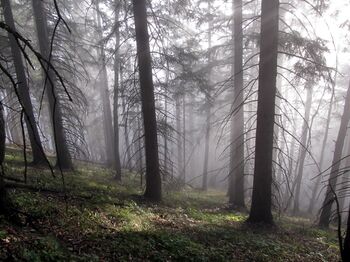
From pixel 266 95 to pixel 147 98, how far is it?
3.59 metres

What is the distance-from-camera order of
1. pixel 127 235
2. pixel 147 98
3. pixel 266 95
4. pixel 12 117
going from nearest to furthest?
pixel 127 235 → pixel 266 95 → pixel 147 98 → pixel 12 117

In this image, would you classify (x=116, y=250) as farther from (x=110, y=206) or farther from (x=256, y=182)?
(x=256, y=182)

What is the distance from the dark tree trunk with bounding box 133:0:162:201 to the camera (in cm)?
1047

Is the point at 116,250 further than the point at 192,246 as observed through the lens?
No

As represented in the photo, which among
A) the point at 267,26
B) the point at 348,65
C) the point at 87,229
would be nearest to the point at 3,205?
the point at 87,229

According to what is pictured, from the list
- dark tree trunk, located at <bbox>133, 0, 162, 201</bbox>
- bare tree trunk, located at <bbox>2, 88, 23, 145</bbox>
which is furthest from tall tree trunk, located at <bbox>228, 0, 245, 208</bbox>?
bare tree trunk, located at <bbox>2, 88, 23, 145</bbox>

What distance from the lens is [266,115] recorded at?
374 inches

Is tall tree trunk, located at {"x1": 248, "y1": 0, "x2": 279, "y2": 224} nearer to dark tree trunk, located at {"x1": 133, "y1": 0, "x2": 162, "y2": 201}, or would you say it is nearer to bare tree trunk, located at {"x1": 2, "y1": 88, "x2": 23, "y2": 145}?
dark tree trunk, located at {"x1": 133, "y1": 0, "x2": 162, "y2": 201}

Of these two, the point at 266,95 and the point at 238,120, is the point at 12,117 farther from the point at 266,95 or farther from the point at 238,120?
the point at 266,95

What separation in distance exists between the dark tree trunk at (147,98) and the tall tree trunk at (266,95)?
3244mm

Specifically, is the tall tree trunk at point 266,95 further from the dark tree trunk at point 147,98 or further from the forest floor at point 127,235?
the dark tree trunk at point 147,98

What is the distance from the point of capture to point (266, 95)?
9.45 m

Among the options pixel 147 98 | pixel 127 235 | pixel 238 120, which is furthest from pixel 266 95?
pixel 238 120

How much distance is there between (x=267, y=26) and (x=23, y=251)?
312 inches
